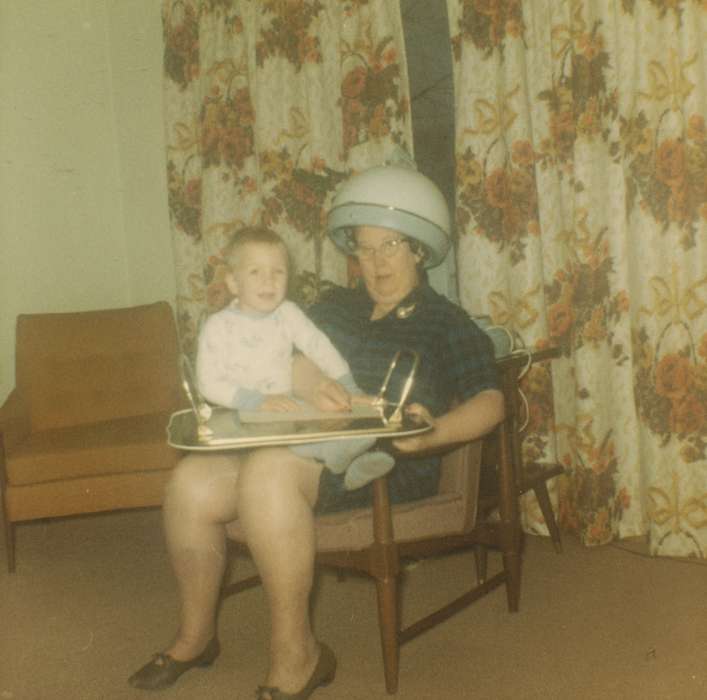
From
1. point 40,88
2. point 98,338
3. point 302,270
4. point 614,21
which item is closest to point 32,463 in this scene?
point 98,338

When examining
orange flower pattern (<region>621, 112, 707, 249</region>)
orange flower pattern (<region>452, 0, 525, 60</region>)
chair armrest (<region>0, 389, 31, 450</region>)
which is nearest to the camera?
orange flower pattern (<region>621, 112, 707, 249</region>)

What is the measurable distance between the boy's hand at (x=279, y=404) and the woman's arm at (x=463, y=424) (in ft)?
0.72

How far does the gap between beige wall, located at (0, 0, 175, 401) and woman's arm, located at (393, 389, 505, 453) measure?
217 centimetres

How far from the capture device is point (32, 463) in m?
2.60

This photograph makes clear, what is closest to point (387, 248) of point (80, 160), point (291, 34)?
point (291, 34)

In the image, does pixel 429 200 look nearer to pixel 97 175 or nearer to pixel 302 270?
pixel 302 270

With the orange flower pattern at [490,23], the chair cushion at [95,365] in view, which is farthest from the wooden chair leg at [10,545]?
the orange flower pattern at [490,23]

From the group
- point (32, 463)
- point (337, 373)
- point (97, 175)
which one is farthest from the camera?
point (97, 175)

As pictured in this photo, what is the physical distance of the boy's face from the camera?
6.23 ft

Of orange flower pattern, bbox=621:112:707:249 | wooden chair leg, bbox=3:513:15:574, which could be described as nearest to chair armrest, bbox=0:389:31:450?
wooden chair leg, bbox=3:513:15:574

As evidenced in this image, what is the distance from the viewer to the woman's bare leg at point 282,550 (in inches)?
66.4

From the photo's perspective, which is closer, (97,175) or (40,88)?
(40,88)

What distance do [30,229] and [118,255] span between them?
416mm

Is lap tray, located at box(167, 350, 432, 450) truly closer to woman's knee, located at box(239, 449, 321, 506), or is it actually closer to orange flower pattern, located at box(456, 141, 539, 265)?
woman's knee, located at box(239, 449, 321, 506)
